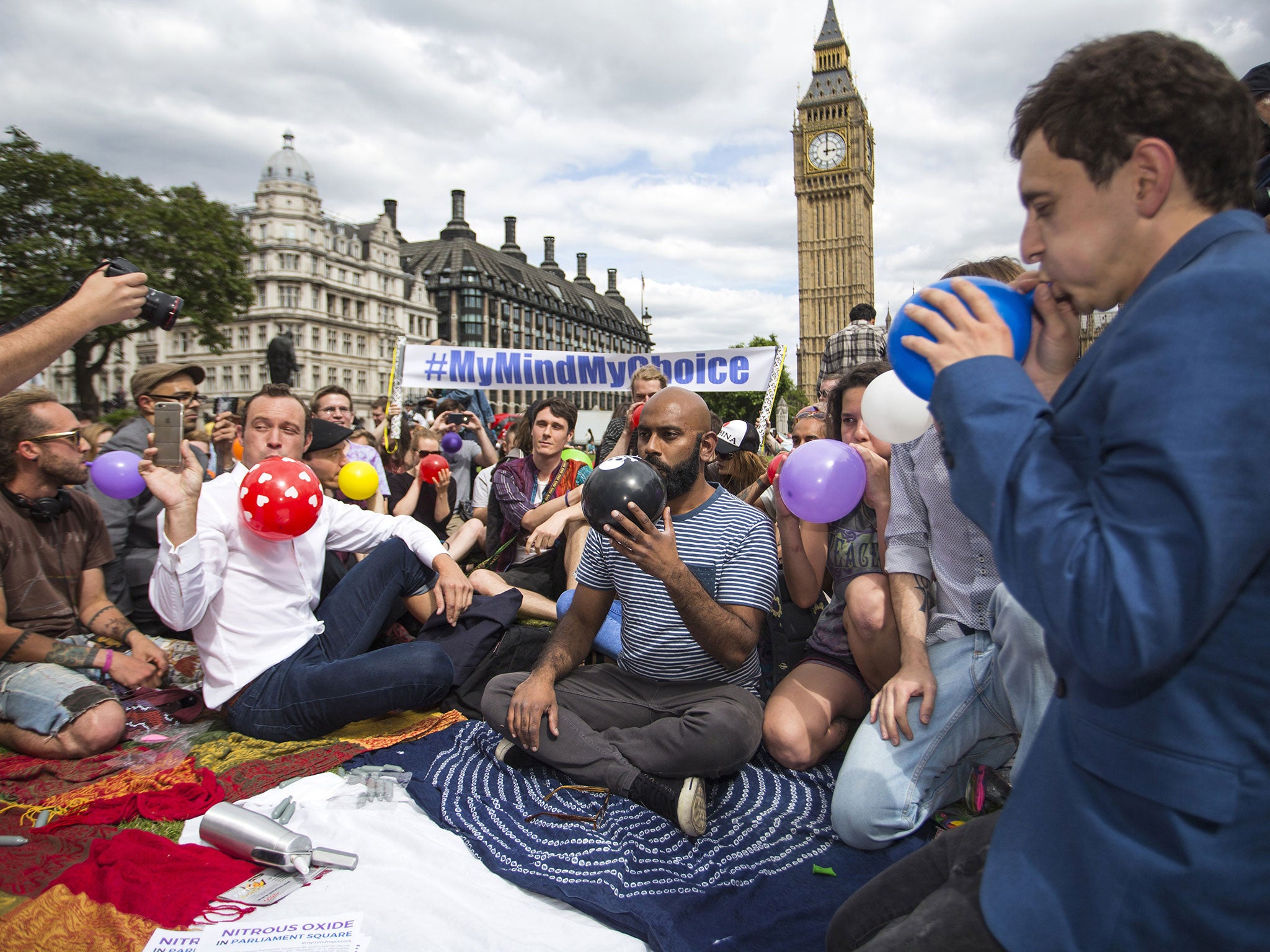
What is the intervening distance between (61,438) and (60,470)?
0.57 feet

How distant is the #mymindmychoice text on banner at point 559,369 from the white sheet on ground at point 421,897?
23.2 feet

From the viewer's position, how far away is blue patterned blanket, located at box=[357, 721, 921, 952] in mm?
2377

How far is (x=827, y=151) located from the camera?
74375 mm

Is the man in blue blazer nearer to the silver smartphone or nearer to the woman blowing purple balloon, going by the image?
the woman blowing purple balloon

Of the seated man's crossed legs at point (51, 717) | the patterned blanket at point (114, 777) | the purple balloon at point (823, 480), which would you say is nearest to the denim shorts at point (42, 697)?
the seated man's crossed legs at point (51, 717)

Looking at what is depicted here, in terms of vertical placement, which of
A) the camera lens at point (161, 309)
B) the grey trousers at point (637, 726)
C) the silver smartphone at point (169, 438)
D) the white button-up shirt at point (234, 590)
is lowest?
the grey trousers at point (637, 726)

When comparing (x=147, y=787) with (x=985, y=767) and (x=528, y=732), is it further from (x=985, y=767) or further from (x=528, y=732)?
(x=985, y=767)

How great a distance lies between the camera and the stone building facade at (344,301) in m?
61.8

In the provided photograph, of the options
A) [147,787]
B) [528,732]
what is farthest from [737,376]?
[147,787]

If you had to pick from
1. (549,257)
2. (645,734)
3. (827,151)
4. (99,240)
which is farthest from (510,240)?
(645,734)

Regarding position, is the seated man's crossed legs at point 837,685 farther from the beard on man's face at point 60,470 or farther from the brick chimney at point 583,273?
the brick chimney at point 583,273

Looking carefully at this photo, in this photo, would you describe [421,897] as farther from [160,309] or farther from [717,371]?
[717,371]

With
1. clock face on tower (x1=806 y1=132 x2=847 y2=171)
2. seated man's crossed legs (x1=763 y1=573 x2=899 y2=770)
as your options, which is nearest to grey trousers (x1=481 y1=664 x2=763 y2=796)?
seated man's crossed legs (x1=763 y1=573 x2=899 y2=770)

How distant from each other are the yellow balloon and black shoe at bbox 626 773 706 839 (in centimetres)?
346
